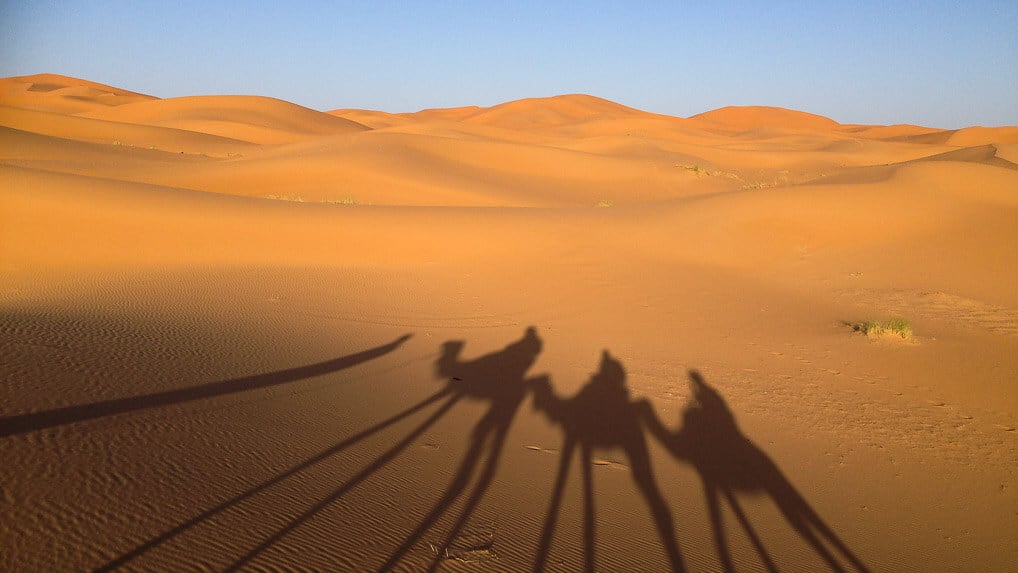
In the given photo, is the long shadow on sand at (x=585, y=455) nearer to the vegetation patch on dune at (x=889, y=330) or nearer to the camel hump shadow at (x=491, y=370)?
the camel hump shadow at (x=491, y=370)

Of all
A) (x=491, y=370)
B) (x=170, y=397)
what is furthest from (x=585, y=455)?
(x=170, y=397)

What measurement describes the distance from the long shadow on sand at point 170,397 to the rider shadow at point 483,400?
1.09 m

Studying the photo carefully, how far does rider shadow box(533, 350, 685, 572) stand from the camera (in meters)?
4.11

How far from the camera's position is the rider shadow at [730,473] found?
4219mm

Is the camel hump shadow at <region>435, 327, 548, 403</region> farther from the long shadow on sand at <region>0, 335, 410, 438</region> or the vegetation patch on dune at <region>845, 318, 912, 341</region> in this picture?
the vegetation patch on dune at <region>845, 318, 912, 341</region>

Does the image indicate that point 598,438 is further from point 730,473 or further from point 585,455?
point 730,473

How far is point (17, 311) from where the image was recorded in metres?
7.51

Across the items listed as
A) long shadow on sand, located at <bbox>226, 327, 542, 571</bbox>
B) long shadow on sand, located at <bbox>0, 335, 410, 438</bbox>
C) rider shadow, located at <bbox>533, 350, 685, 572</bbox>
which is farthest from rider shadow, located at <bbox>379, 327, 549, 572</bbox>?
long shadow on sand, located at <bbox>0, 335, 410, 438</bbox>

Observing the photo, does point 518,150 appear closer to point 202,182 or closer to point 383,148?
point 383,148

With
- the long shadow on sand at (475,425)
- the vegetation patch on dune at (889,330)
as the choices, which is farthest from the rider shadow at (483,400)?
the vegetation patch on dune at (889,330)

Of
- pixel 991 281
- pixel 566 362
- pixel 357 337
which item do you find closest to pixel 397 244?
pixel 357 337

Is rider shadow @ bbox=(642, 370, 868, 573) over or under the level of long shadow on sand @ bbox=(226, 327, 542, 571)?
under

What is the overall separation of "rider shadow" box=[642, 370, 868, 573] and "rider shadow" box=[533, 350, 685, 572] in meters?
0.26

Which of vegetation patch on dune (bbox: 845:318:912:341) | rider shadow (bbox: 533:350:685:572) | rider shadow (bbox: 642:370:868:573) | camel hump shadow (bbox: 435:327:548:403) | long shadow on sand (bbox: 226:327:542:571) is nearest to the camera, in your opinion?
long shadow on sand (bbox: 226:327:542:571)
